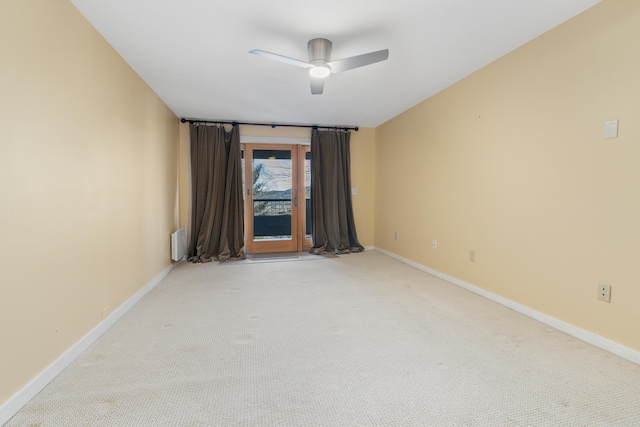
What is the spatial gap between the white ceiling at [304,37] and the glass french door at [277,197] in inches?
65.8

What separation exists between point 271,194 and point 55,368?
3876 millimetres

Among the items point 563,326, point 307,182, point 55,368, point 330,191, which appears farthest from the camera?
point 307,182

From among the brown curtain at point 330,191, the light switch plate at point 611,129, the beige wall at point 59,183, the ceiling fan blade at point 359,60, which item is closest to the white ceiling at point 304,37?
the ceiling fan blade at point 359,60

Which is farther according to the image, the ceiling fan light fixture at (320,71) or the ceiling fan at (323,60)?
the ceiling fan light fixture at (320,71)

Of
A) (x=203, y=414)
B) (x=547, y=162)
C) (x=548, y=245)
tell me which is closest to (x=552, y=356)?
(x=548, y=245)

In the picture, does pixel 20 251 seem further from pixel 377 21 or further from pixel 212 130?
pixel 212 130

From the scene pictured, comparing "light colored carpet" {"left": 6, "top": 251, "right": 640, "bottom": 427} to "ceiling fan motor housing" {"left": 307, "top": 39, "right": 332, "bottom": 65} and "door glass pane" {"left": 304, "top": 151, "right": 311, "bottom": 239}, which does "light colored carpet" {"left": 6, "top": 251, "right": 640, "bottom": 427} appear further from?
"door glass pane" {"left": 304, "top": 151, "right": 311, "bottom": 239}

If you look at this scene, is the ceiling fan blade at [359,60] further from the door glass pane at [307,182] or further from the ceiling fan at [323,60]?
the door glass pane at [307,182]

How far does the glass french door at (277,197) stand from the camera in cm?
521

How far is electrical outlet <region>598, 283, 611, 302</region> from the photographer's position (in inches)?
77.1

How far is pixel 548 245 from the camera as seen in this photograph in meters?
2.34

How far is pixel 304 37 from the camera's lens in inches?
91.9

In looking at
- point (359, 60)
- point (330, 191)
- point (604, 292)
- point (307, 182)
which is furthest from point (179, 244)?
point (604, 292)

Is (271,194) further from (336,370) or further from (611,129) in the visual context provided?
(611,129)
